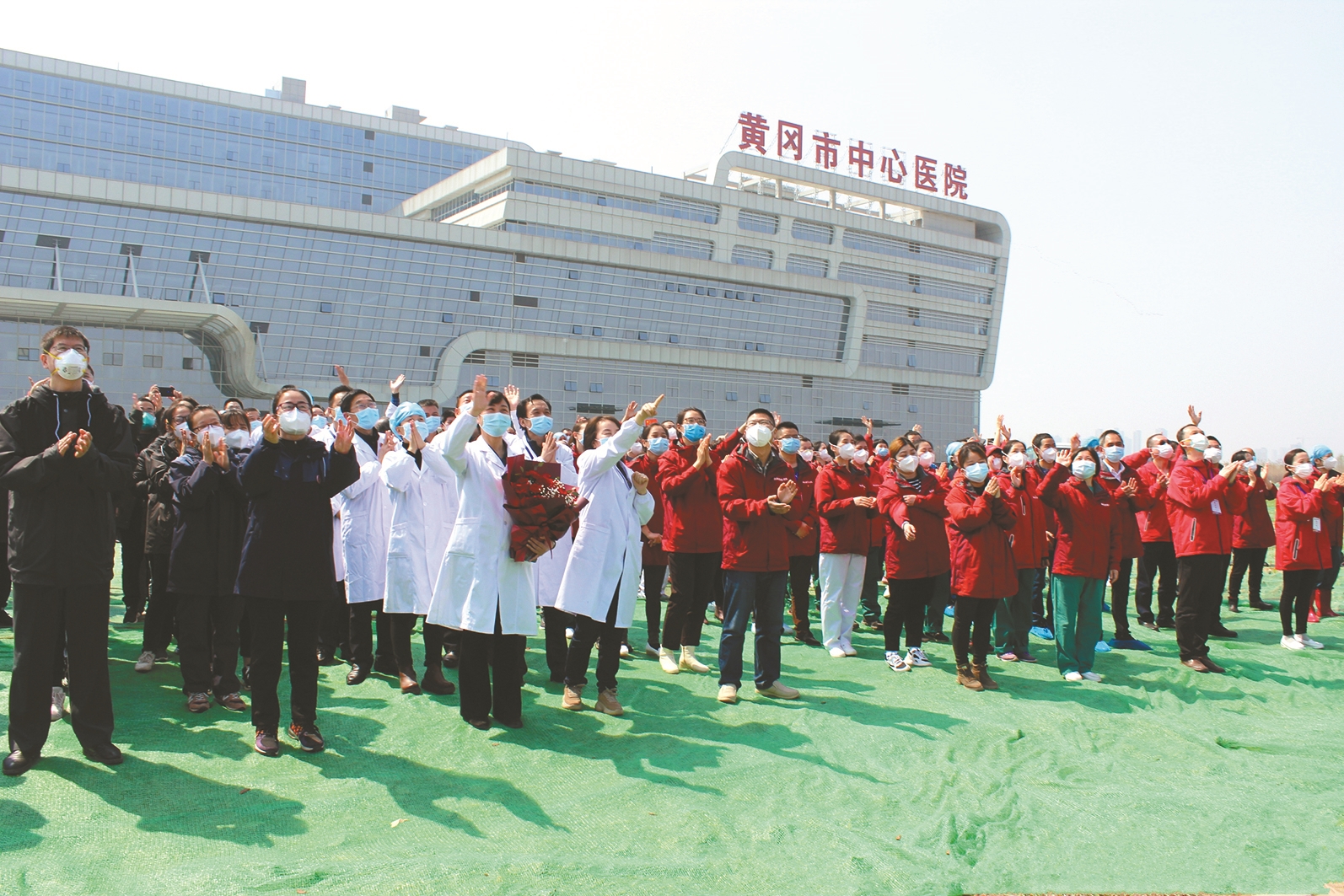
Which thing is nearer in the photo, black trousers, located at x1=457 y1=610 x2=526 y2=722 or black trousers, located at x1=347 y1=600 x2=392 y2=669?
black trousers, located at x1=457 y1=610 x2=526 y2=722

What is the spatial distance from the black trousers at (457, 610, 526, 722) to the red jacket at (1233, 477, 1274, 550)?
29.0 ft

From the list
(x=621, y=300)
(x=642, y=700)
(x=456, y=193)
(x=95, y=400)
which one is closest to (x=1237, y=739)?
(x=642, y=700)

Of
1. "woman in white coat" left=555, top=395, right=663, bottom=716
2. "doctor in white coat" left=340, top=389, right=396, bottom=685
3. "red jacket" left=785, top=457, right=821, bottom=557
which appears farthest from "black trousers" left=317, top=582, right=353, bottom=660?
"red jacket" left=785, top=457, right=821, bottom=557

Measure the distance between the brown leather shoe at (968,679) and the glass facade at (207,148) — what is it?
58500mm

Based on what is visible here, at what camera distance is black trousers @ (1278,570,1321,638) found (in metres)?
9.09

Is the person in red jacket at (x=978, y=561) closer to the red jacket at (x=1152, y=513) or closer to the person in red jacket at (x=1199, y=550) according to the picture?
the person in red jacket at (x=1199, y=550)

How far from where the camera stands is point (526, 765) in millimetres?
5160

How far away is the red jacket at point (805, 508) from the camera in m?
8.12

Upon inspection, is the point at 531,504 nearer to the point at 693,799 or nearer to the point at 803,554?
the point at 693,799

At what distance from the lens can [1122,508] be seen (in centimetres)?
952

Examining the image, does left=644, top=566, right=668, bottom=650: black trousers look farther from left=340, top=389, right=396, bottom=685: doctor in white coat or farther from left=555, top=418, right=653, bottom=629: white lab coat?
left=340, top=389, right=396, bottom=685: doctor in white coat

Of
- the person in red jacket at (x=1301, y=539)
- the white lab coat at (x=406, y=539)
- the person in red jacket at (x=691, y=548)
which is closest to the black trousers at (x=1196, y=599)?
the person in red jacket at (x=1301, y=539)

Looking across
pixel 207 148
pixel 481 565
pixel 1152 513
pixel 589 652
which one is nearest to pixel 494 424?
pixel 481 565

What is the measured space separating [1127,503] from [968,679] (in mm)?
3117
